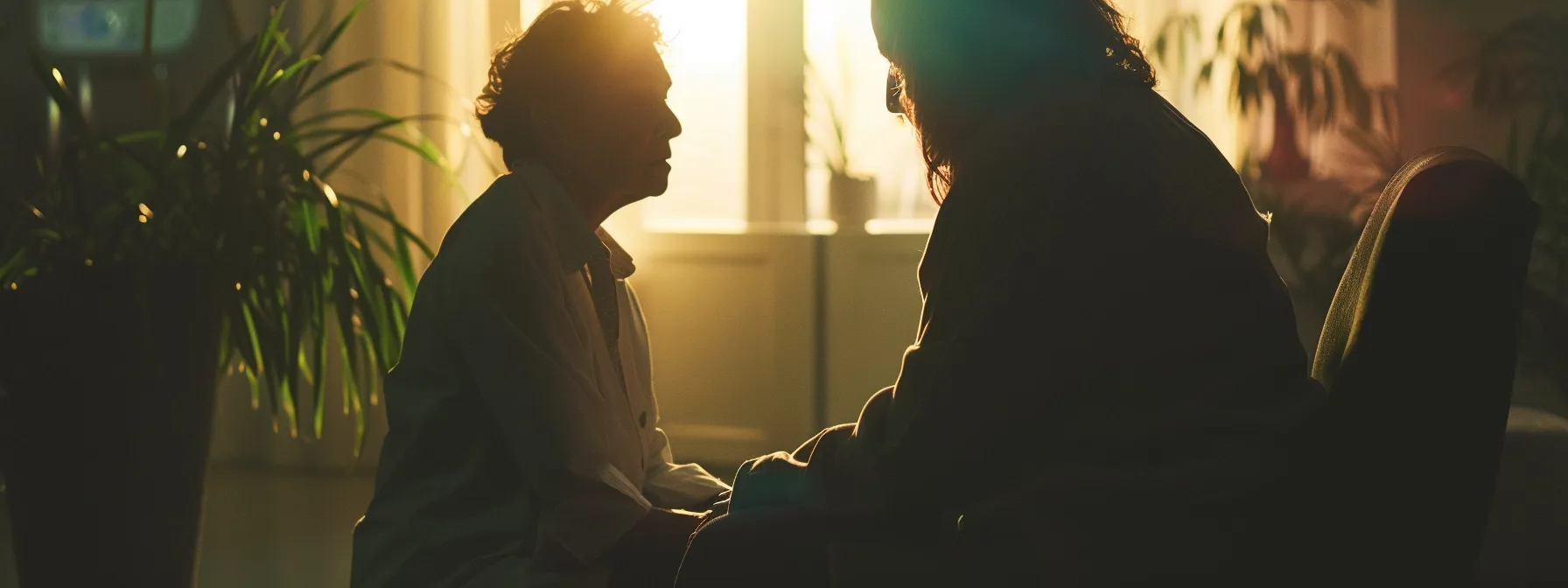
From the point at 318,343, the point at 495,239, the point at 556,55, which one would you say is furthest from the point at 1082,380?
the point at 318,343

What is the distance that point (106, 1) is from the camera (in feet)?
13.7

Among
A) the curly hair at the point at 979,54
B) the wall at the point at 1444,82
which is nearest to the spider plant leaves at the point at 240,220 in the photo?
the curly hair at the point at 979,54

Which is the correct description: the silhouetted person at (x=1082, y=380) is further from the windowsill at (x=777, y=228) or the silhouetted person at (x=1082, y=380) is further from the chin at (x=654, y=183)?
the windowsill at (x=777, y=228)

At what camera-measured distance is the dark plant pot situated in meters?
2.03

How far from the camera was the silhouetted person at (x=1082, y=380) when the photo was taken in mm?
889

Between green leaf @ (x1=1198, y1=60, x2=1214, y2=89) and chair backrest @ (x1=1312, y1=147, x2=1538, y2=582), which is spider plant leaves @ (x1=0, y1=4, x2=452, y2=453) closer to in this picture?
chair backrest @ (x1=1312, y1=147, x2=1538, y2=582)

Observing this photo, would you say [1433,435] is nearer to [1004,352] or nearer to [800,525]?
Result: [1004,352]

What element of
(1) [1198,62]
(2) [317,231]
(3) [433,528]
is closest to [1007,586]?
(3) [433,528]

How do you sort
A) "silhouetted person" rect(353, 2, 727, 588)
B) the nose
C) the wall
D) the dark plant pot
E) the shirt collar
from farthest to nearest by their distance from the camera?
the wall → the dark plant pot → the nose → the shirt collar → "silhouetted person" rect(353, 2, 727, 588)

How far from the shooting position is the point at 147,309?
6.73 ft

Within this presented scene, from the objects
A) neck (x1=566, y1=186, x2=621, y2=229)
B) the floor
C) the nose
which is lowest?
the floor

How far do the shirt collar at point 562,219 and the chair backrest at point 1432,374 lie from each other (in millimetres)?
789

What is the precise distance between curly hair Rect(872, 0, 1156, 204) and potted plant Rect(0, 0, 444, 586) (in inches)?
53.2

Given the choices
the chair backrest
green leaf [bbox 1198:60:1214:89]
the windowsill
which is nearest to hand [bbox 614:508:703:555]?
the chair backrest
